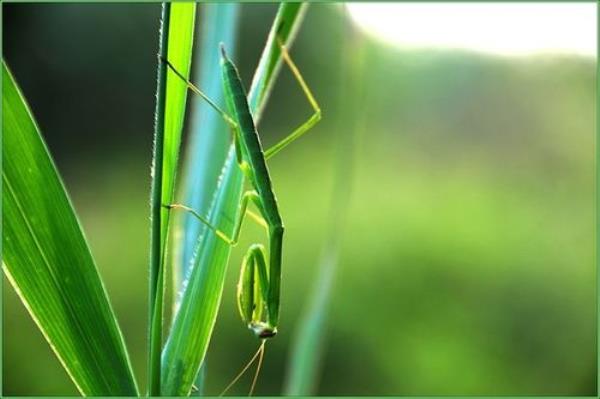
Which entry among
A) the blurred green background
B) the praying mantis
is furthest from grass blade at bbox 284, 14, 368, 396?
the blurred green background

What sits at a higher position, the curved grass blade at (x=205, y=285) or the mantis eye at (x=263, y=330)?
the curved grass blade at (x=205, y=285)

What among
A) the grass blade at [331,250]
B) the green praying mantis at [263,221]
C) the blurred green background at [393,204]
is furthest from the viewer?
the blurred green background at [393,204]

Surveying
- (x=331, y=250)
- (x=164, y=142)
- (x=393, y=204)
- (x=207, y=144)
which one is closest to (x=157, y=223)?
(x=164, y=142)

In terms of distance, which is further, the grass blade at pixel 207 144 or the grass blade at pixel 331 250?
the grass blade at pixel 331 250

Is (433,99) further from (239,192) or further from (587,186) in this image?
(239,192)

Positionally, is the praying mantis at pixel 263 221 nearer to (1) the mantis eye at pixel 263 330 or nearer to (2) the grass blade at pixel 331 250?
(1) the mantis eye at pixel 263 330

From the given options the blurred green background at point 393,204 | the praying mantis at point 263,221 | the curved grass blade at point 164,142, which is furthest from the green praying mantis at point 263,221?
the blurred green background at point 393,204
